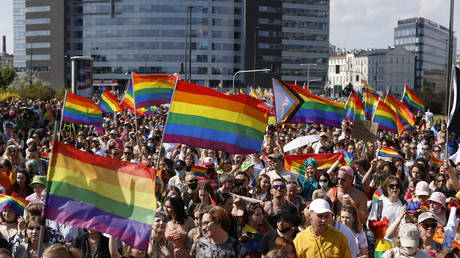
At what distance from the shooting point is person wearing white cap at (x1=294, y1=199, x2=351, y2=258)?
5793 mm

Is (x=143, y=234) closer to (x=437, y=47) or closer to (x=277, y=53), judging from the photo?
(x=277, y=53)

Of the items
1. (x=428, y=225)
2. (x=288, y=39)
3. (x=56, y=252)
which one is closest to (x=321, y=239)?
(x=428, y=225)

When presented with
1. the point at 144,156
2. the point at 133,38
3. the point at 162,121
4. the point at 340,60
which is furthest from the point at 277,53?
the point at 144,156

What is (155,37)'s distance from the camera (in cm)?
11081

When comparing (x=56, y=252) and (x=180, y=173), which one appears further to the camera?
(x=180, y=173)

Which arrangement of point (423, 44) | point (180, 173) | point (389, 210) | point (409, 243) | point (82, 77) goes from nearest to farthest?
point (409, 243) < point (389, 210) < point (180, 173) < point (82, 77) < point (423, 44)

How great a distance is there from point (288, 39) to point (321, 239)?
12081 cm

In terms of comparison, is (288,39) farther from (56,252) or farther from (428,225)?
(56,252)

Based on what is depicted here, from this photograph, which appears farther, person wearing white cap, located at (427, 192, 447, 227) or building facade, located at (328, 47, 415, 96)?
building facade, located at (328, 47, 415, 96)

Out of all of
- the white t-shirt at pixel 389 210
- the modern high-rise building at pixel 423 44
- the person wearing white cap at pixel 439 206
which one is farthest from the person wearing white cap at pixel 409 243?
the modern high-rise building at pixel 423 44

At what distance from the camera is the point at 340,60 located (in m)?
180

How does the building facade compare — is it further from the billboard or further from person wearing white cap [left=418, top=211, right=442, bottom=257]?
person wearing white cap [left=418, top=211, right=442, bottom=257]

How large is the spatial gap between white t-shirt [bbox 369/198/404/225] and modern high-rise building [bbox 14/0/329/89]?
3810 inches

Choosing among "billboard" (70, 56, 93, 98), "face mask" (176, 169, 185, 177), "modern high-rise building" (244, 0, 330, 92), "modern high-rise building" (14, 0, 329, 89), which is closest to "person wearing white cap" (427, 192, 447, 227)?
"face mask" (176, 169, 185, 177)
